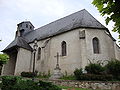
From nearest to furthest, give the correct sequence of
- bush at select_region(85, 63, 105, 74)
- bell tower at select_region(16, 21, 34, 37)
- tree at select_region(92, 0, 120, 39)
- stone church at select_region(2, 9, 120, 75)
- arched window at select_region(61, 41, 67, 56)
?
1. tree at select_region(92, 0, 120, 39)
2. bush at select_region(85, 63, 105, 74)
3. stone church at select_region(2, 9, 120, 75)
4. arched window at select_region(61, 41, 67, 56)
5. bell tower at select_region(16, 21, 34, 37)

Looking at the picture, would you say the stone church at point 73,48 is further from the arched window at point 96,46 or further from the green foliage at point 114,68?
the green foliage at point 114,68

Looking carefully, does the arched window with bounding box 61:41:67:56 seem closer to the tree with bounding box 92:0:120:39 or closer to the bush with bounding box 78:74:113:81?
the bush with bounding box 78:74:113:81

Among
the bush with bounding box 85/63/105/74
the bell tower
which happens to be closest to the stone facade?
the bush with bounding box 85/63/105/74

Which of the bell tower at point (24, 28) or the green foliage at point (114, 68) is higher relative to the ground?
the bell tower at point (24, 28)

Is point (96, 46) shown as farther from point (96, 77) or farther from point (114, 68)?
point (96, 77)

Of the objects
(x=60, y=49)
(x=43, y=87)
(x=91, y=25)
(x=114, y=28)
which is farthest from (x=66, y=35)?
(x=114, y=28)

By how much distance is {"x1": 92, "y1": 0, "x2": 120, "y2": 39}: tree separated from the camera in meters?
3.24

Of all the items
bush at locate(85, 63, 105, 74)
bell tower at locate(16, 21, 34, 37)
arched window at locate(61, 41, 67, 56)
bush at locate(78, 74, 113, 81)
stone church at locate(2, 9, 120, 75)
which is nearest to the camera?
bush at locate(78, 74, 113, 81)

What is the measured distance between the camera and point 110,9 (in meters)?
Answer: 3.33

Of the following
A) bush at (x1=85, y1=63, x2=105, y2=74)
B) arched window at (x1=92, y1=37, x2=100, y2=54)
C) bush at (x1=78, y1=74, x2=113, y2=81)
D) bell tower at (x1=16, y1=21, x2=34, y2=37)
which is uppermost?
bell tower at (x1=16, y1=21, x2=34, y2=37)

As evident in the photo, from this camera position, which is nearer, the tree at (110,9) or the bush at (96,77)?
the tree at (110,9)

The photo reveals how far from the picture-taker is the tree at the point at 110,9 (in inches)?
128

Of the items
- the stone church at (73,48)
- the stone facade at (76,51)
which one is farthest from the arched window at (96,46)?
the stone facade at (76,51)

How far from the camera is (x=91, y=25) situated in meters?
16.6
